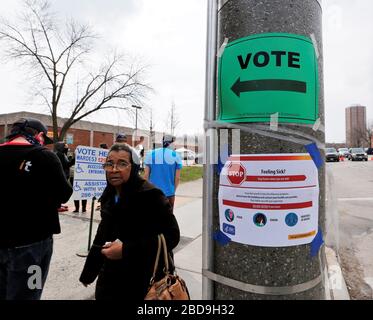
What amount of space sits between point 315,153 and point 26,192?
7.23 ft

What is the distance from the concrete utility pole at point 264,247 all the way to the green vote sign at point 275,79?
0.05 feet

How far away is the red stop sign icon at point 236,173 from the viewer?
1.25 meters

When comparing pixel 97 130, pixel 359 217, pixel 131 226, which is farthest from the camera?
pixel 97 130

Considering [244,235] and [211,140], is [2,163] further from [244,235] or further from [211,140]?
[244,235]

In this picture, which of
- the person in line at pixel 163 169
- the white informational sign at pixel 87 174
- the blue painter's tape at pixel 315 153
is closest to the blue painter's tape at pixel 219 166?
the blue painter's tape at pixel 315 153

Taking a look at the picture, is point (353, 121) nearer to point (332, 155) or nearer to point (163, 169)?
point (332, 155)


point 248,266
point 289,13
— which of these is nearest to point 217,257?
point 248,266

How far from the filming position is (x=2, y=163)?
7.06 ft

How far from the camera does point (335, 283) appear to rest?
3.44 metres

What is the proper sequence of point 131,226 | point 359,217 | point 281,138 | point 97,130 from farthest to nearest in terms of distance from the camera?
point 97,130
point 359,217
point 131,226
point 281,138

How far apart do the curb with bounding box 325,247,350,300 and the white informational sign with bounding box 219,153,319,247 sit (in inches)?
78.5

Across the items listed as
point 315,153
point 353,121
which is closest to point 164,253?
point 315,153

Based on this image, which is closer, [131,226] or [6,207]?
[131,226]
